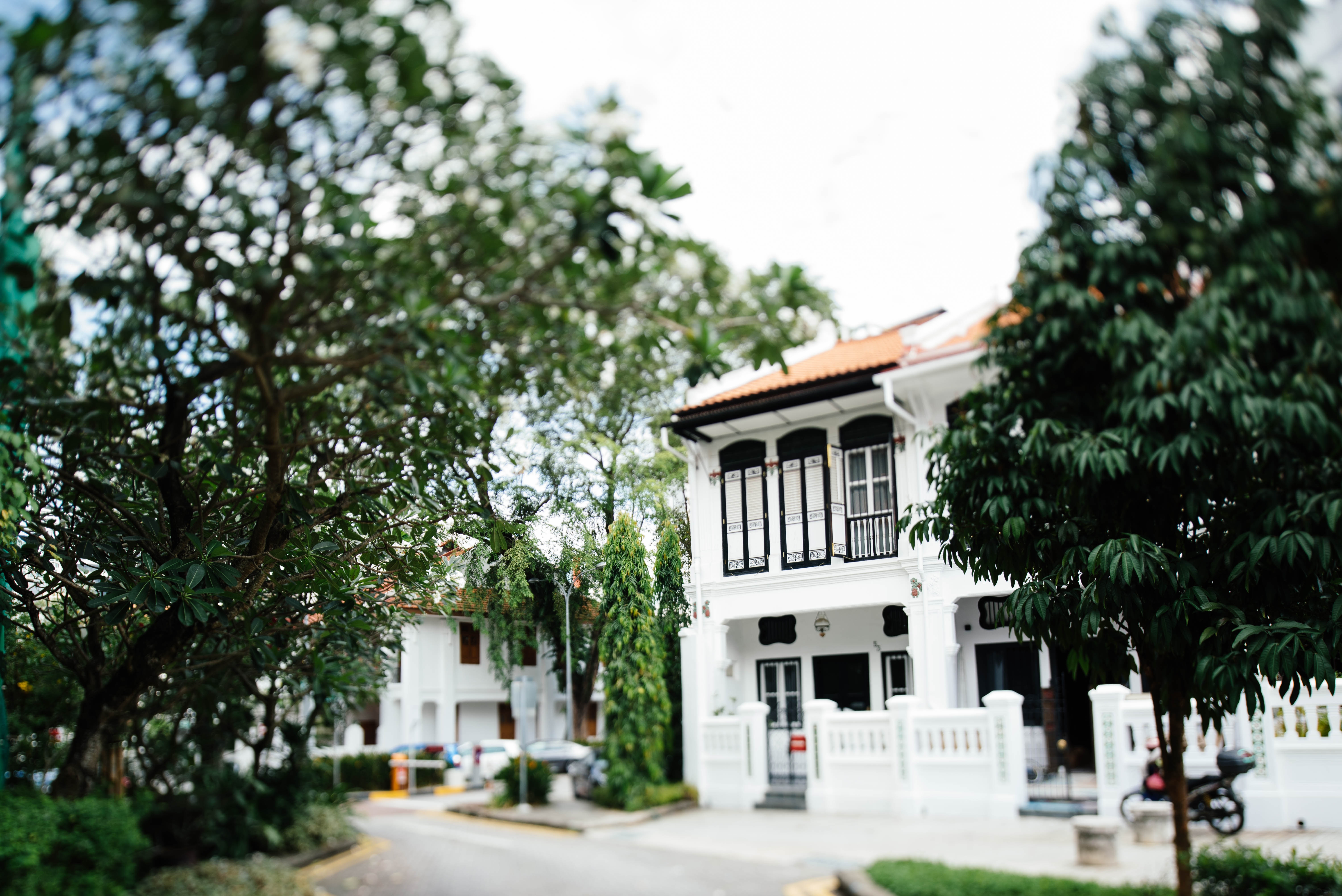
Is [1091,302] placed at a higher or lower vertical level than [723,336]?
higher

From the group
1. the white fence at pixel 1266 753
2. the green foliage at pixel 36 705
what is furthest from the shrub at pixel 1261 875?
the green foliage at pixel 36 705

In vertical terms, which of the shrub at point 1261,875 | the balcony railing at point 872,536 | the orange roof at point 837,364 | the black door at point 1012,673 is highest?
the orange roof at point 837,364

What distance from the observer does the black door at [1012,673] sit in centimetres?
730

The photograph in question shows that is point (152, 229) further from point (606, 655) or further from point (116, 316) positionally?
point (606, 655)

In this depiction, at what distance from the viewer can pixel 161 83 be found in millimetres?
2715

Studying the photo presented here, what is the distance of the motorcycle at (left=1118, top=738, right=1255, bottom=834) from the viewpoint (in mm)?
6805

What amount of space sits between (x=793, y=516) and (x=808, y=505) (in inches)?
5.8

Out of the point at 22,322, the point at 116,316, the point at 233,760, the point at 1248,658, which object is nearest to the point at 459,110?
the point at 116,316

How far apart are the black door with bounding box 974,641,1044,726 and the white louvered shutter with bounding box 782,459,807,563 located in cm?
196

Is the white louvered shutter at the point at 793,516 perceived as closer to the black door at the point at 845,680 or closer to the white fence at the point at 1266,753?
the black door at the point at 845,680

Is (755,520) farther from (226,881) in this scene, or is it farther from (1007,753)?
(226,881)

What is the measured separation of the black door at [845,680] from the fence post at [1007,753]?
3.03 feet

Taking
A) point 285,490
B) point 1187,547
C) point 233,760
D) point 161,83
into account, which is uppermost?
point 161,83

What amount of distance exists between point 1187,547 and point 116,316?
4629 mm
